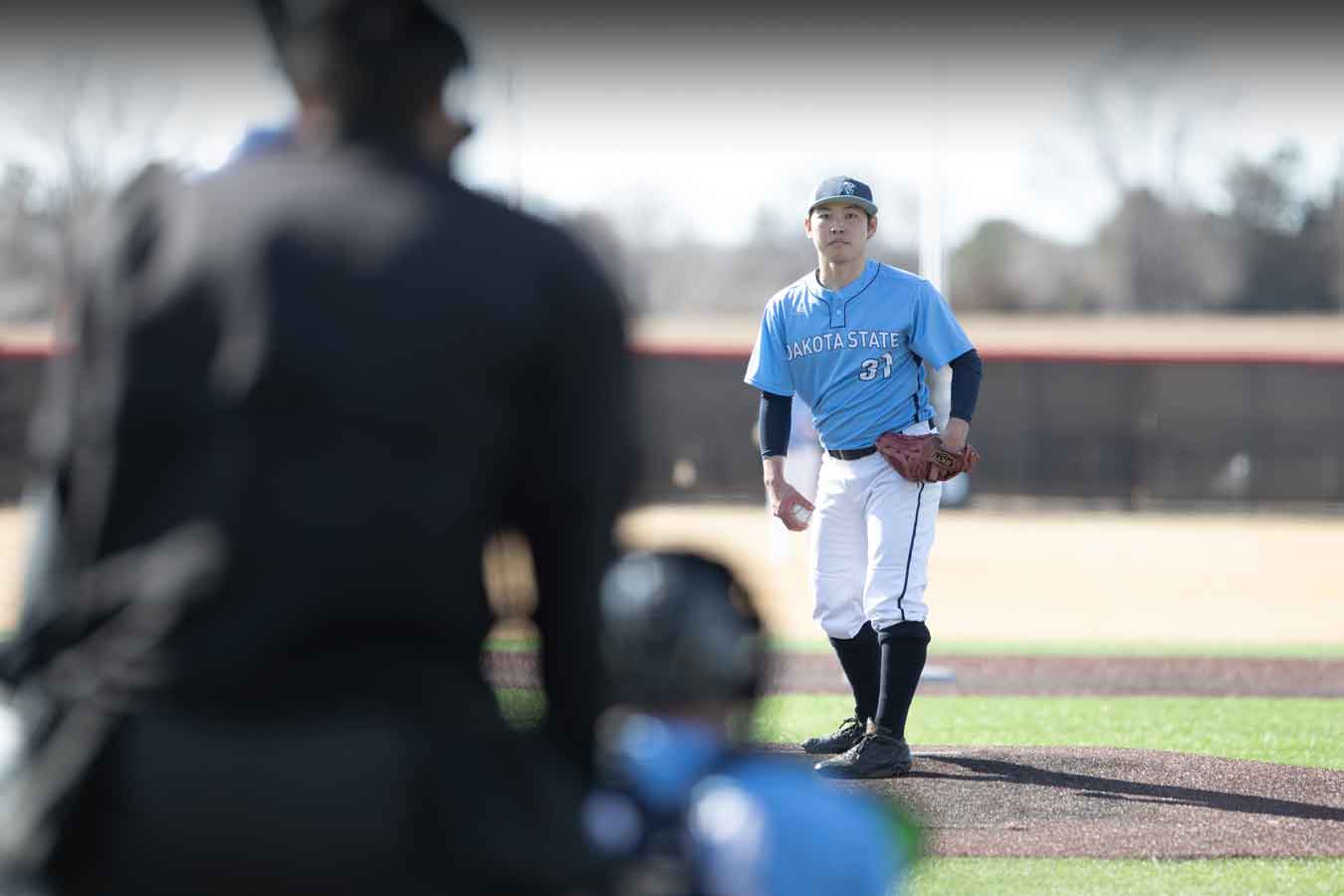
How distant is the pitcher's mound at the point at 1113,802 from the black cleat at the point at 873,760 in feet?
0.21

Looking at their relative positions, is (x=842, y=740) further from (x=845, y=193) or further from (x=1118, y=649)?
(x=1118, y=649)

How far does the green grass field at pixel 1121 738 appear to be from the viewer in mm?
5227

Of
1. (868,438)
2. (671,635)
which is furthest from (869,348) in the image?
(671,635)

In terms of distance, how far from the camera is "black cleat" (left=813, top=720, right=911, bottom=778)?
6.84 metres

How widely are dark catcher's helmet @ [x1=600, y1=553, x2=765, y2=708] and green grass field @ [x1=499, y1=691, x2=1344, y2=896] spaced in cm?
316

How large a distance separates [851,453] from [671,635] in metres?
5.35

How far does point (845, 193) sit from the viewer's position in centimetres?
740

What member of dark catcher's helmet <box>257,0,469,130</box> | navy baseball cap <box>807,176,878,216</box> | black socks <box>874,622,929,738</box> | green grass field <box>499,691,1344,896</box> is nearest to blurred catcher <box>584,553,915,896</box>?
dark catcher's helmet <box>257,0,469,130</box>

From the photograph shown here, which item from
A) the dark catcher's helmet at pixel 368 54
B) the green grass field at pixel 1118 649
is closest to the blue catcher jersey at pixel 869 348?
the green grass field at pixel 1118 649

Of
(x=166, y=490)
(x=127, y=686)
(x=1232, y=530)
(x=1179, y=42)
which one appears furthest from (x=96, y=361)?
(x=1179, y=42)

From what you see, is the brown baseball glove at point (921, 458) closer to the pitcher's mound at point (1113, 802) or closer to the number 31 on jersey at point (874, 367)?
the number 31 on jersey at point (874, 367)

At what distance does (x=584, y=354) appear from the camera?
78.0 inches

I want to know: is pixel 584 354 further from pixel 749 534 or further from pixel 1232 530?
pixel 1232 530

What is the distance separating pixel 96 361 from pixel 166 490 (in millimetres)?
180
